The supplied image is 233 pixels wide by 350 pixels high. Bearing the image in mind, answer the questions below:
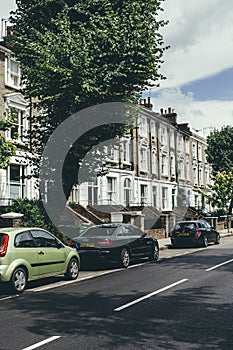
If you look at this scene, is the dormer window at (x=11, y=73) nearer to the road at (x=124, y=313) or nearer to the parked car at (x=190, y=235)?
the parked car at (x=190, y=235)

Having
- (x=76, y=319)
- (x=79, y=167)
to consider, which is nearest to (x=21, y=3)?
(x=79, y=167)

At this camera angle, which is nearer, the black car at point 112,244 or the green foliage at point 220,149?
the black car at point 112,244

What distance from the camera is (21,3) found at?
20.2 m

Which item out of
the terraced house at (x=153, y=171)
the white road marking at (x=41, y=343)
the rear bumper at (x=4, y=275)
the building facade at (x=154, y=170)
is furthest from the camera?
the building facade at (x=154, y=170)

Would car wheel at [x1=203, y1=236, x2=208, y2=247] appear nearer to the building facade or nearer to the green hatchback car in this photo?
the building facade

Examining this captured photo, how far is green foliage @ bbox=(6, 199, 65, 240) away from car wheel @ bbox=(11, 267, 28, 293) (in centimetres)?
994

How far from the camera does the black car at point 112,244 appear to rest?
15195mm

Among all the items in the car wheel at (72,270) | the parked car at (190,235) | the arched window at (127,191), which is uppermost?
the arched window at (127,191)

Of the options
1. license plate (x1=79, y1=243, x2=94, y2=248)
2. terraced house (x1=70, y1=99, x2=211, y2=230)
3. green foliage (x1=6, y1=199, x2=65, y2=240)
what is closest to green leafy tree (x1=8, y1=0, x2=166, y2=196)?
green foliage (x1=6, y1=199, x2=65, y2=240)

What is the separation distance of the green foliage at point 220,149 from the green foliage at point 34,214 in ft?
119

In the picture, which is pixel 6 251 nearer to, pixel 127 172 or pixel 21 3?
pixel 21 3

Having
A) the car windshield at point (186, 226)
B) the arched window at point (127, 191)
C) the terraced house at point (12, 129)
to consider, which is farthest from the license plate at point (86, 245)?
the arched window at point (127, 191)

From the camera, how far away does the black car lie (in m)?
15.2

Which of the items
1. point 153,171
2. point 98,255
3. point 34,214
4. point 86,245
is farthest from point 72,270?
point 153,171
